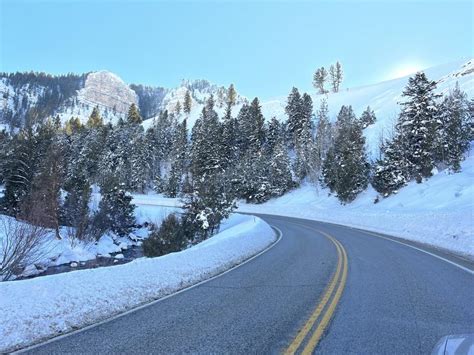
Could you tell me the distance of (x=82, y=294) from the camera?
710 cm

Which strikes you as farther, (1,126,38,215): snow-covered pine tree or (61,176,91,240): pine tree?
(1,126,38,215): snow-covered pine tree

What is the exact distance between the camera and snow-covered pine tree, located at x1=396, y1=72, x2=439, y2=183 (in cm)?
3830

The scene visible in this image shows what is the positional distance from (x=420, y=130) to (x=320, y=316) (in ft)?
119

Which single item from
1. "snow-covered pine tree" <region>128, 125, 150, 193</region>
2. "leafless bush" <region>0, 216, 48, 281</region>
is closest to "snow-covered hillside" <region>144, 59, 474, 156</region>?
"snow-covered pine tree" <region>128, 125, 150, 193</region>

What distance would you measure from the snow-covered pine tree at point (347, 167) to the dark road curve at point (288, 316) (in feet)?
116

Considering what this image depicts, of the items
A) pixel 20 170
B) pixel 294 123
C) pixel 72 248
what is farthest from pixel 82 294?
pixel 294 123

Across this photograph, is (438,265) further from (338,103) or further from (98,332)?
(338,103)

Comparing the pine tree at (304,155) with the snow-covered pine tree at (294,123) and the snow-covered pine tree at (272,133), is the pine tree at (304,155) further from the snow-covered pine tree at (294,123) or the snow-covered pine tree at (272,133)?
the snow-covered pine tree at (272,133)

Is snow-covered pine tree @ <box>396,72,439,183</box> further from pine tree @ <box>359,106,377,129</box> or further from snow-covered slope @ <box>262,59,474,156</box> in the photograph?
pine tree @ <box>359,106,377,129</box>

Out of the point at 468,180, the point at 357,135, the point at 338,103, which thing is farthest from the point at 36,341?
the point at 338,103

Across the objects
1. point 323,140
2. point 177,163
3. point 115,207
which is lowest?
point 115,207

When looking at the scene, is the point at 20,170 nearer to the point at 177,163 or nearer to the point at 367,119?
the point at 177,163

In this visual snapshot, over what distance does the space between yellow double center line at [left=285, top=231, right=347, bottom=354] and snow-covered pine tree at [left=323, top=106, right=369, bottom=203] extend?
3622 cm

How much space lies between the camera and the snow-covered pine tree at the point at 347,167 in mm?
46188
